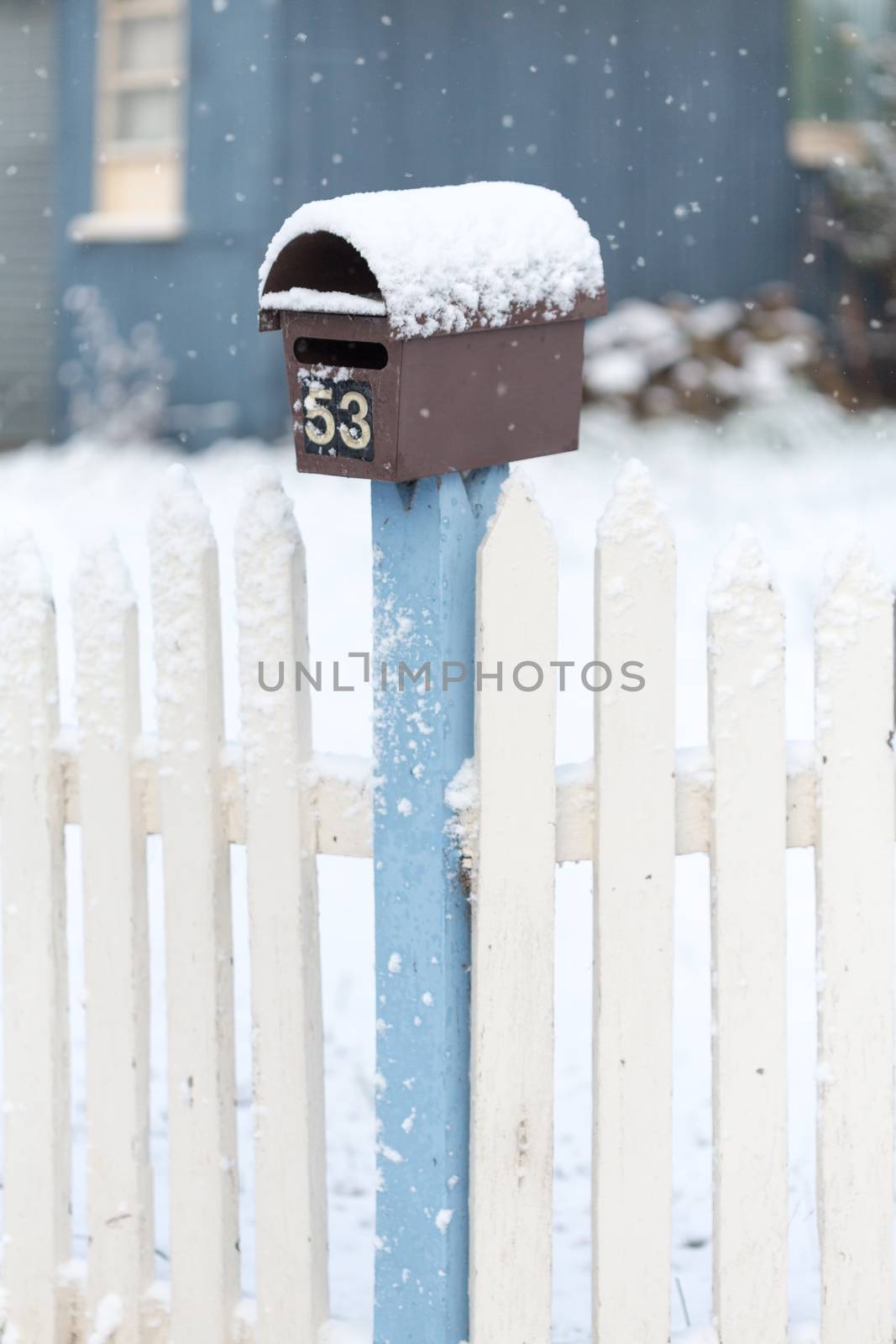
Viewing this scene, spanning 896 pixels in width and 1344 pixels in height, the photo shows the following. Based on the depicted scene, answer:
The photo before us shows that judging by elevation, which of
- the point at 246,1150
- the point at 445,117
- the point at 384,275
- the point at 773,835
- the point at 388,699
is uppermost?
the point at 445,117

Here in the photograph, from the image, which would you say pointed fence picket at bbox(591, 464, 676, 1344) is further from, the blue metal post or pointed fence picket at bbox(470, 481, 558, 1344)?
the blue metal post

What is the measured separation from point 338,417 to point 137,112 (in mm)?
9460

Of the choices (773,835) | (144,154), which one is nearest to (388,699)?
(773,835)

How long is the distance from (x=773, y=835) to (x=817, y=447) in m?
7.35

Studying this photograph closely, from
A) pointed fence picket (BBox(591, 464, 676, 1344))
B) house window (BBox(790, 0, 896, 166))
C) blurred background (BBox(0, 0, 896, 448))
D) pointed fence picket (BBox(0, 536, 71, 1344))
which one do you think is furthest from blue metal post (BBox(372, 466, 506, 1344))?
house window (BBox(790, 0, 896, 166))

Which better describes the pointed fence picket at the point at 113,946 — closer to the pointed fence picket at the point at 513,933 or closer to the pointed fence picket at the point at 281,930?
the pointed fence picket at the point at 281,930

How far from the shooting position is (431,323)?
182 cm

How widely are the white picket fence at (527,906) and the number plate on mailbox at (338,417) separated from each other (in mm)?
193

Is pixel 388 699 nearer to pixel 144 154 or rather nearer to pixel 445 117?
pixel 445 117

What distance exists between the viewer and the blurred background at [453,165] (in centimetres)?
934

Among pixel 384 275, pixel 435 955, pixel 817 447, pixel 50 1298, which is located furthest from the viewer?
pixel 817 447

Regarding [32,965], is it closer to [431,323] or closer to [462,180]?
[431,323]

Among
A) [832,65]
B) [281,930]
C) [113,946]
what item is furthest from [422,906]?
[832,65]

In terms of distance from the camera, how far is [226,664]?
6777 mm
